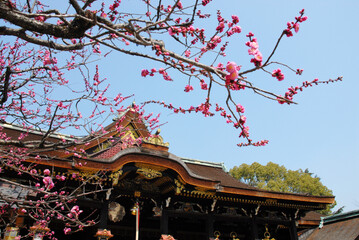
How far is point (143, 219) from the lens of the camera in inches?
395

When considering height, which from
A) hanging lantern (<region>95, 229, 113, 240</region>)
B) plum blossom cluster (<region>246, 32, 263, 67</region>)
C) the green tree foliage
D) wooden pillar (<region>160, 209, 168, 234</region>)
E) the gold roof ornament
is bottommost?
hanging lantern (<region>95, 229, 113, 240</region>)

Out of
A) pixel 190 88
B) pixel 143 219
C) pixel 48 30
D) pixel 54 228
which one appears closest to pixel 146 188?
pixel 143 219

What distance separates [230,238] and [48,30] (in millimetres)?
10505

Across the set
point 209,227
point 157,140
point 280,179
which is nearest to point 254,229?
point 209,227

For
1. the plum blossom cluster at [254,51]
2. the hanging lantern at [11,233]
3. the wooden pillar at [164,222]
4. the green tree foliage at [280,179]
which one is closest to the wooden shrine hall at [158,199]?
the wooden pillar at [164,222]

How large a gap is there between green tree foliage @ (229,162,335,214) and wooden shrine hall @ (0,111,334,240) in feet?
76.8

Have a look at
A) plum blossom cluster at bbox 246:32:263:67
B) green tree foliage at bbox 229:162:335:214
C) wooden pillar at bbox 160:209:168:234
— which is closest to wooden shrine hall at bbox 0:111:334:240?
wooden pillar at bbox 160:209:168:234

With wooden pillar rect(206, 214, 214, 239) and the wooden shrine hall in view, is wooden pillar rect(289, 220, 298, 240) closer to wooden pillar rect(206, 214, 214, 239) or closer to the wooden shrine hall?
the wooden shrine hall

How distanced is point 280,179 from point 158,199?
2845 cm

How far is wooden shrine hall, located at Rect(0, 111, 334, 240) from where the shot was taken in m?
7.79

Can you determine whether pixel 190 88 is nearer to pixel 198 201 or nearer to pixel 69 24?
pixel 69 24

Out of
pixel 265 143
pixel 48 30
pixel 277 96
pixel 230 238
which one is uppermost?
pixel 48 30

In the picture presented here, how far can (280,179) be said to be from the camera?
34.2 m

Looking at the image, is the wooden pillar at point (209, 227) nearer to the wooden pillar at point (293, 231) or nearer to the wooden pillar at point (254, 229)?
the wooden pillar at point (254, 229)
